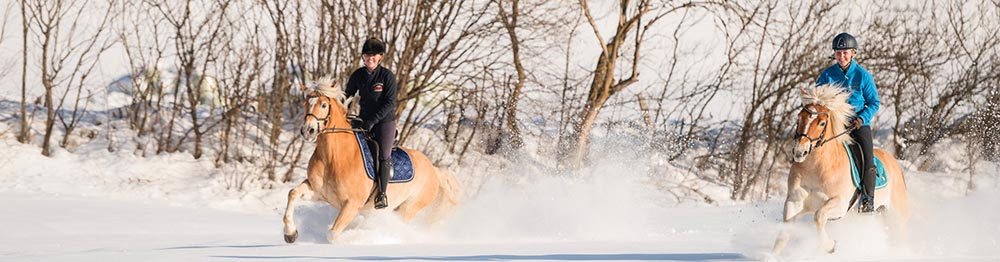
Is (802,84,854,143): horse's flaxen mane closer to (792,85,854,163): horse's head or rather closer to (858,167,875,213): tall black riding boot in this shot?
(792,85,854,163): horse's head

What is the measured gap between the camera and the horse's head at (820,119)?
22.0ft

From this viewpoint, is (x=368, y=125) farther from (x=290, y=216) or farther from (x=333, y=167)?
(x=290, y=216)

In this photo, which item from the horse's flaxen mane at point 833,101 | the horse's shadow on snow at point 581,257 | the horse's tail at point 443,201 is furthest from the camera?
the horse's tail at point 443,201

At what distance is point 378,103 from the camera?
8266 millimetres

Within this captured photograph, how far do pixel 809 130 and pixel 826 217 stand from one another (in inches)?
24.2

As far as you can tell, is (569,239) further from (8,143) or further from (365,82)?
(8,143)

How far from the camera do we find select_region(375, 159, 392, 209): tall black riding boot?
834 centimetres

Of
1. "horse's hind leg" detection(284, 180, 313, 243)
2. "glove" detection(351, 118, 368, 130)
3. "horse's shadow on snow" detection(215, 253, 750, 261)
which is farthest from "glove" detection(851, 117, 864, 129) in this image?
"horse's hind leg" detection(284, 180, 313, 243)

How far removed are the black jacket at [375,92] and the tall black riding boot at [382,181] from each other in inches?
13.9

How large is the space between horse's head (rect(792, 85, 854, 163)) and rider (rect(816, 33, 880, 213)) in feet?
0.89

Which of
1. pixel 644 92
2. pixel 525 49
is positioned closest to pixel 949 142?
pixel 644 92

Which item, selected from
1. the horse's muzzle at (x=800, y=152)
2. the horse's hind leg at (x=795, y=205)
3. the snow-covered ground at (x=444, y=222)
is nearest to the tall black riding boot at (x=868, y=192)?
the snow-covered ground at (x=444, y=222)

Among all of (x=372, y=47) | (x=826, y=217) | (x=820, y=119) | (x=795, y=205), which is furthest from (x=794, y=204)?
(x=372, y=47)

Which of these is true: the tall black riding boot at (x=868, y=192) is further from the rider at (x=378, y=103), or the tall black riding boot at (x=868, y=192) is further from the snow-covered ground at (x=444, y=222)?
the rider at (x=378, y=103)
